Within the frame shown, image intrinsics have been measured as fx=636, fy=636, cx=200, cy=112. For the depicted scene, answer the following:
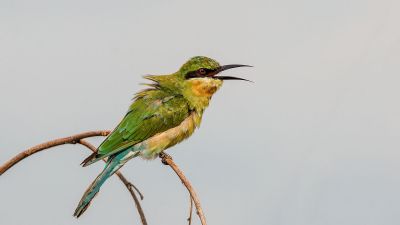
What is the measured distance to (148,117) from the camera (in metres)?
5.95

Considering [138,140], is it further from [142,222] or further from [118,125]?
[142,222]

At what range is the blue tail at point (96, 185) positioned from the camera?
14.1 ft

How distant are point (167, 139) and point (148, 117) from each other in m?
0.28

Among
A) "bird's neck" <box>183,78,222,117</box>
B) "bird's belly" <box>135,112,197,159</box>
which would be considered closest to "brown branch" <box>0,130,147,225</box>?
"bird's belly" <box>135,112,197,159</box>

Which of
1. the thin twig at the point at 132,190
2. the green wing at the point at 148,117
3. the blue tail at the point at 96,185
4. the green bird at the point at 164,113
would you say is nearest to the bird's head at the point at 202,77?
the green bird at the point at 164,113

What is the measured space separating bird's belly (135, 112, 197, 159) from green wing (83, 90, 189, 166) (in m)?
0.04

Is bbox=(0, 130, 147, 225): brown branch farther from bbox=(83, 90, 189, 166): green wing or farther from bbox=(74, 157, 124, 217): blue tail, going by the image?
bbox=(83, 90, 189, 166): green wing

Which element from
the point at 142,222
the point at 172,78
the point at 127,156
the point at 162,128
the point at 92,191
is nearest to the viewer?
the point at 142,222

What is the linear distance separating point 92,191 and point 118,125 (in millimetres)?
1311

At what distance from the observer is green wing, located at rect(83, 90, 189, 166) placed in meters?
5.56

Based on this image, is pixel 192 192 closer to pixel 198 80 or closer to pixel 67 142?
pixel 67 142

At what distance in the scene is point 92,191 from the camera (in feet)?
14.7

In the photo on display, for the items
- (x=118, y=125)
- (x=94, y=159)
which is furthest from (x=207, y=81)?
(x=94, y=159)

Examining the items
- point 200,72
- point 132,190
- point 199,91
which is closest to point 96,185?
point 132,190
